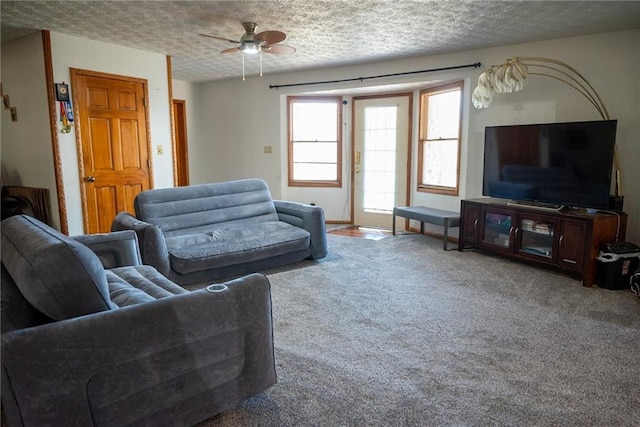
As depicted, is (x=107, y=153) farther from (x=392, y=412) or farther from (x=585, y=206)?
(x=585, y=206)

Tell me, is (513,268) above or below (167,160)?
below

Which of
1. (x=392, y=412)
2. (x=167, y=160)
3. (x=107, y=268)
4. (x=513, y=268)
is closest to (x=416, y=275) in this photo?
(x=513, y=268)

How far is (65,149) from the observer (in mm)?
4328

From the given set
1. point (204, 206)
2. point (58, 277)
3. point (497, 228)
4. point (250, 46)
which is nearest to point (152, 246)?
point (204, 206)

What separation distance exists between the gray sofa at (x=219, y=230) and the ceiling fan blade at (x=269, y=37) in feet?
4.67

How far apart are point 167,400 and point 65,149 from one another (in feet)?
12.6

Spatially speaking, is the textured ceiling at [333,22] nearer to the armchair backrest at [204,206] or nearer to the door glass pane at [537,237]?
the armchair backrest at [204,206]

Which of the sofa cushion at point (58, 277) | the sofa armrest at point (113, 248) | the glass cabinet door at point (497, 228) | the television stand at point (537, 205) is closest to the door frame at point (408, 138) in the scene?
the glass cabinet door at point (497, 228)

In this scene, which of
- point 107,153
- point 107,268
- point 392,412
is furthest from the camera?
point 107,153

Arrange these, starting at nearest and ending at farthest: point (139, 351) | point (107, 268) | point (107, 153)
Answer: point (139, 351)
point (107, 268)
point (107, 153)

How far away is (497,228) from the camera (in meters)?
4.23

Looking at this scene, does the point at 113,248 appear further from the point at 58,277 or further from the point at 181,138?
the point at 181,138

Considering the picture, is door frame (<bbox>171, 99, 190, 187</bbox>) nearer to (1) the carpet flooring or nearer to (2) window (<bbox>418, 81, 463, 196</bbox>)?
(2) window (<bbox>418, 81, 463, 196</bbox>)

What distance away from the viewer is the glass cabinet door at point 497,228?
4.11m
